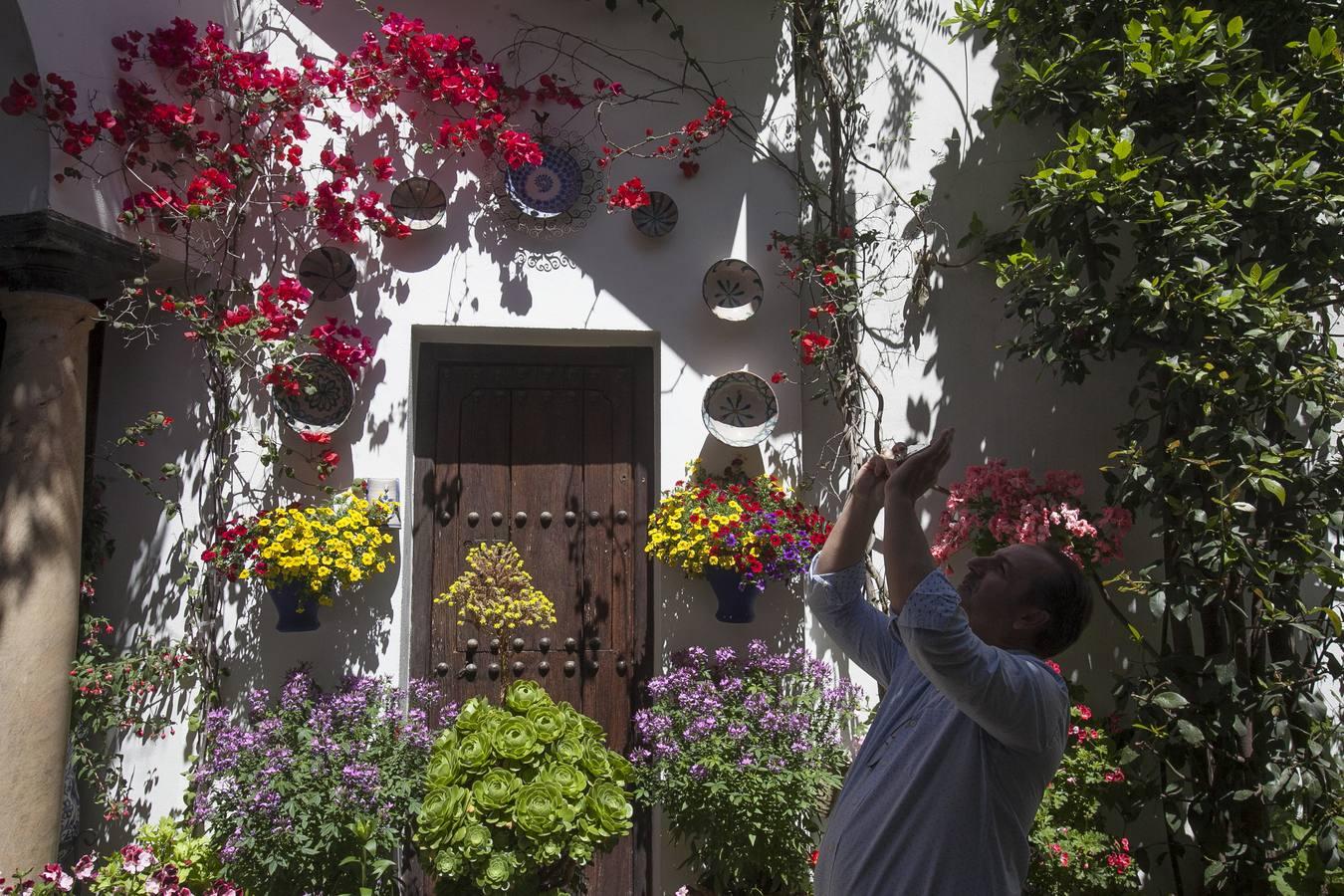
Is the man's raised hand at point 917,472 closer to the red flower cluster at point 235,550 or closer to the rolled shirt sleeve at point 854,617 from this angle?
the rolled shirt sleeve at point 854,617

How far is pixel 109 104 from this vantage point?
3.39 meters

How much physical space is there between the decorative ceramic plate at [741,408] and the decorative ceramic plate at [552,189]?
888mm

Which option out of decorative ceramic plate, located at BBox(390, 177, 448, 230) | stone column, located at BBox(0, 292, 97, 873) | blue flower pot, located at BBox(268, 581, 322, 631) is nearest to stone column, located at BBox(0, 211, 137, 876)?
stone column, located at BBox(0, 292, 97, 873)

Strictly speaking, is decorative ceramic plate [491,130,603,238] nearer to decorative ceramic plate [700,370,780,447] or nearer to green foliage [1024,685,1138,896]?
decorative ceramic plate [700,370,780,447]

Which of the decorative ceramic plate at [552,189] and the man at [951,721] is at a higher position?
the decorative ceramic plate at [552,189]

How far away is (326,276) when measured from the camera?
12.3ft

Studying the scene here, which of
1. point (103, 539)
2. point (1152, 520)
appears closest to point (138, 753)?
point (103, 539)

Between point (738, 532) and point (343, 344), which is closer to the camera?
point (738, 532)

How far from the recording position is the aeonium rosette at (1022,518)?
10.8 ft

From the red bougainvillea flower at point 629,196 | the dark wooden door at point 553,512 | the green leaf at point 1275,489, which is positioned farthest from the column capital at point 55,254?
the green leaf at point 1275,489

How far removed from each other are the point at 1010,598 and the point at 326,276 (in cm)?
300

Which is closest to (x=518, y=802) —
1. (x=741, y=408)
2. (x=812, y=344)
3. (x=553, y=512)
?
(x=553, y=512)

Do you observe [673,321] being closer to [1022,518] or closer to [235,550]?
[1022,518]

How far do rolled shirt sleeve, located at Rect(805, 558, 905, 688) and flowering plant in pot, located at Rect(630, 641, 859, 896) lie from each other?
136 cm
